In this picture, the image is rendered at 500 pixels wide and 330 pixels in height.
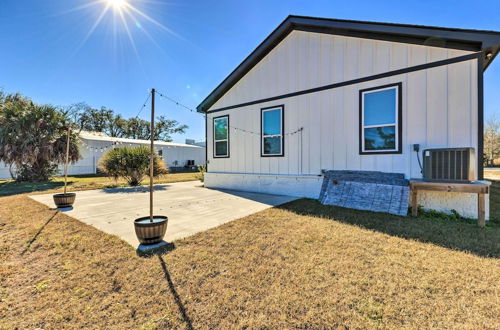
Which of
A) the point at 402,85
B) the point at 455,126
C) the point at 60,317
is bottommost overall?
the point at 60,317

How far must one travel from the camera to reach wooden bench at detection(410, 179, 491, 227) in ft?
11.8

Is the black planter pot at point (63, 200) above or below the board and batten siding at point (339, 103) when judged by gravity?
below

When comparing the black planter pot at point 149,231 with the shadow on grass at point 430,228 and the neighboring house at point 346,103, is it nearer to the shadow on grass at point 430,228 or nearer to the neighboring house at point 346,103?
the shadow on grass at point 430,228

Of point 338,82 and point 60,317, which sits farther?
point 338,82

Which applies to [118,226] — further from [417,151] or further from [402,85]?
[402,85]

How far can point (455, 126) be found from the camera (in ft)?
14.2

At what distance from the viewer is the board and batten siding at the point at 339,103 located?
4387 millimetres

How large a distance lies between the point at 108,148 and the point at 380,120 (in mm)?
17543

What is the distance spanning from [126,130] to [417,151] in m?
31.2

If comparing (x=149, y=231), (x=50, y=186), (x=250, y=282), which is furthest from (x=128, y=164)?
(x=250, y=282)

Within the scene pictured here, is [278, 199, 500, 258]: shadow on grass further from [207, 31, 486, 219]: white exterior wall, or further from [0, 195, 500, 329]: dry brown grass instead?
[207, 31, 486, 219]: white exterior wall

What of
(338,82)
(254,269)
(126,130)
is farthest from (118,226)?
(126,130)

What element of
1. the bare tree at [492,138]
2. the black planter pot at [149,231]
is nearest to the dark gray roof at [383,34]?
the black planter pot at [149,231]

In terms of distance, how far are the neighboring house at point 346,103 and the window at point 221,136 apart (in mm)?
40
